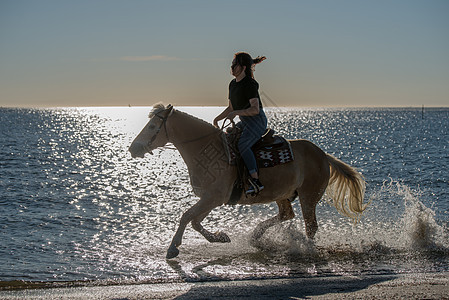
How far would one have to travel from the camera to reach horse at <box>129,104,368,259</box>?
8.16 metres

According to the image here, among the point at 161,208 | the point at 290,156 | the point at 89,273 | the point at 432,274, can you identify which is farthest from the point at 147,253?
the point at 161,208

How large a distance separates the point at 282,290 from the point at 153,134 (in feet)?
10.3

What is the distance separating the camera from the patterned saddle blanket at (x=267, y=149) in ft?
28.4

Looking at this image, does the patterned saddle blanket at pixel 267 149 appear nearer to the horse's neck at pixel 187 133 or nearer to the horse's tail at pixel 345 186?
the horse's neck at pixel 187 133

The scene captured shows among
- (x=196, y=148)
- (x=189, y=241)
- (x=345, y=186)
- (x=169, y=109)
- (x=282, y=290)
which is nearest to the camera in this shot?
(x=282, y=290)

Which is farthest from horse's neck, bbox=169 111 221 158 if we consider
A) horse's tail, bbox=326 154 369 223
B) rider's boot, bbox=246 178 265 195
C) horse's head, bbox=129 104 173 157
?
horse's tail, bbox=326 154 369 223

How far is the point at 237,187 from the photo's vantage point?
870 cm

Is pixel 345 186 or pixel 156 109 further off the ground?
pixel 156 109

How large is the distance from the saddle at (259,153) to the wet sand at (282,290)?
181 cm

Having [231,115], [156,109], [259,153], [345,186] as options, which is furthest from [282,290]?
[345,186]

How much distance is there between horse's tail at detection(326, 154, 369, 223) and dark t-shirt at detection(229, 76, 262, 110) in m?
2.63

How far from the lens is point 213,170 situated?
8383 millimetres

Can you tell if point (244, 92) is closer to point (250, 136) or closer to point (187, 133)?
point (250, 136)

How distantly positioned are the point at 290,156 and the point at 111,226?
19.6 feet
